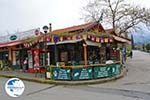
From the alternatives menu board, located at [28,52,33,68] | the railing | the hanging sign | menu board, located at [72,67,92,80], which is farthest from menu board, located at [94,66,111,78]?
the hanging sign

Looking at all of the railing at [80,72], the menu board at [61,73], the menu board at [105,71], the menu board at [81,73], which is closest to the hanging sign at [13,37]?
the railing at [80,72]

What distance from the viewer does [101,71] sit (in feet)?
52.1

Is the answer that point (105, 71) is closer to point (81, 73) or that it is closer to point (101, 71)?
point (101, 71)

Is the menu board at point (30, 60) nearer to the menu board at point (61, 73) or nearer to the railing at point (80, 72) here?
the railing at point (80, 72)

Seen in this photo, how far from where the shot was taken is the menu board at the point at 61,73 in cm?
1538

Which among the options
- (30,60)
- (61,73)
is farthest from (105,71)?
(30,60)

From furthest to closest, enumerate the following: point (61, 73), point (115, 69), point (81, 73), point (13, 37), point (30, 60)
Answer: point (13, 37) < point (30, 60) < point (115, 69) < point (61, 73) < point (81, 73)

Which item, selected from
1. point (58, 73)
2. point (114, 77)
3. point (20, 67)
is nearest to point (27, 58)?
point (20, 67)

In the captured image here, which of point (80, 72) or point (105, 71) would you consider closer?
point (80, 72)

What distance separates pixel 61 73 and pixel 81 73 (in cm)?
129

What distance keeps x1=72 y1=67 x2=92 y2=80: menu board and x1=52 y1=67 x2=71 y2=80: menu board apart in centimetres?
32

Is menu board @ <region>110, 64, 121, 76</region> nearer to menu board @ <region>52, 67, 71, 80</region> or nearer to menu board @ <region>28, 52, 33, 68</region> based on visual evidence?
menu board @ <region>52, 67, 71, 80</region>

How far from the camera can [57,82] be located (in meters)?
14.9

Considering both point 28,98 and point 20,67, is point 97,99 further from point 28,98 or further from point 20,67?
point 20,67
